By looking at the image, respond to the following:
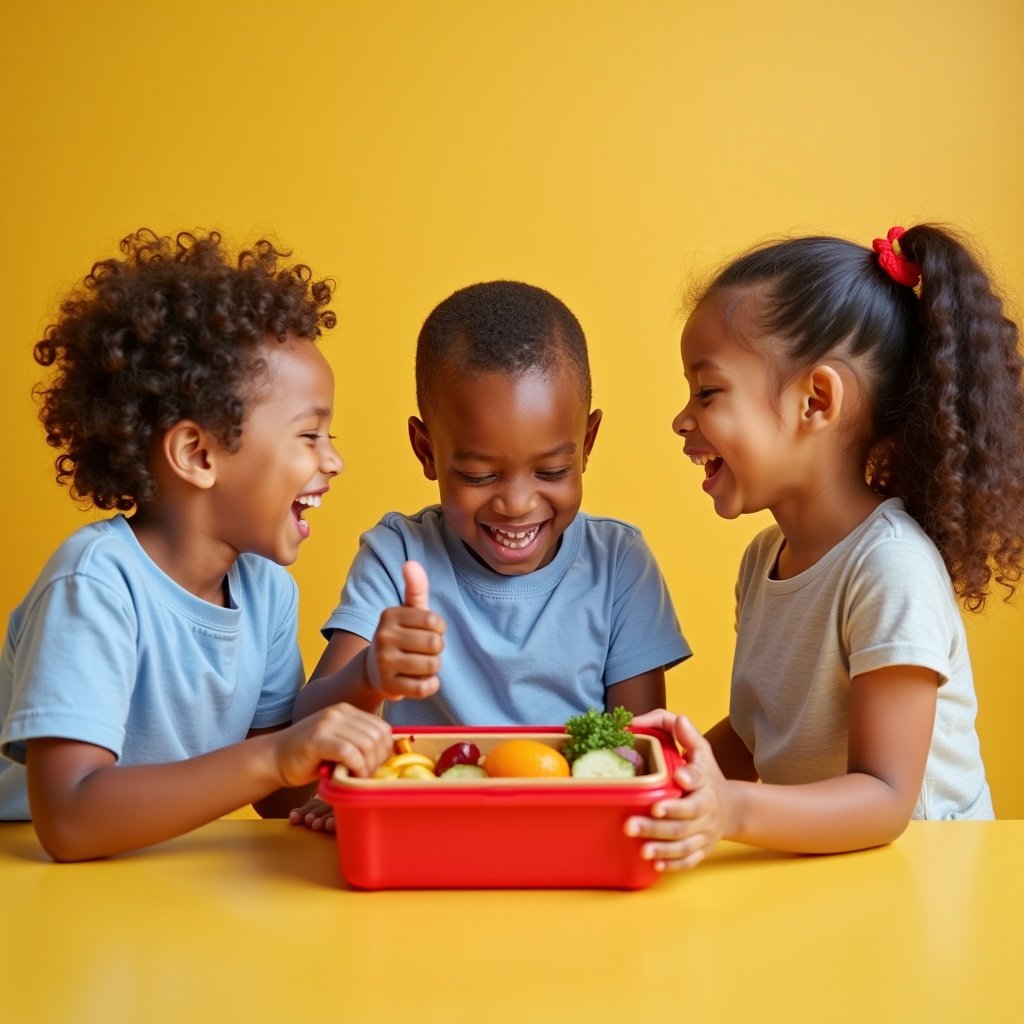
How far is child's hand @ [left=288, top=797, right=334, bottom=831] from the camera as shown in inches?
42.9

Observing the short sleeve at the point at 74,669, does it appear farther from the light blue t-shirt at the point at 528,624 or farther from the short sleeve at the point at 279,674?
the light blue t-shirt at the point at 528,624

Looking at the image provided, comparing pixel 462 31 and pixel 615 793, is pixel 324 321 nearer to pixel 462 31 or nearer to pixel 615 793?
pixel 615 793

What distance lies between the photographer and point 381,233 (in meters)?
2.82

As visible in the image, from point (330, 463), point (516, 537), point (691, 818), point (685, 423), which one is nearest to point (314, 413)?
point (330, 463)

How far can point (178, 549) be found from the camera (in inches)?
51.1

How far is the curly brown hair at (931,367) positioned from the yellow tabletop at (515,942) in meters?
0.37

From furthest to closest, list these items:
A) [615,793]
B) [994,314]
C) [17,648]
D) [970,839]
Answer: [994,314]
[17,648]
[970,839]
[615,793]

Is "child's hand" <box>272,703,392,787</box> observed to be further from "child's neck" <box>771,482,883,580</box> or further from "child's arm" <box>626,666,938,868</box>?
"child's neck" <box>771,482,883,580</box>

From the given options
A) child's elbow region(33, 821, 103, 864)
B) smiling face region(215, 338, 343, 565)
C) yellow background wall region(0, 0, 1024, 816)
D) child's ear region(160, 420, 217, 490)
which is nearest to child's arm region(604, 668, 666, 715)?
smiling face region(215, 338, 343, 565)

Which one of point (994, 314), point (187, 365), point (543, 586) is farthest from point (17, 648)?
point (994, 314)

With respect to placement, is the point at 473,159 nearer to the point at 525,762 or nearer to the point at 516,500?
the point at 516,500

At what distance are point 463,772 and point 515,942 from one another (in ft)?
0.49

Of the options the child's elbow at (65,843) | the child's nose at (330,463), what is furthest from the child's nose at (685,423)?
the child's elbow at (65,843)

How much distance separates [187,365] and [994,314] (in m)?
0.79
